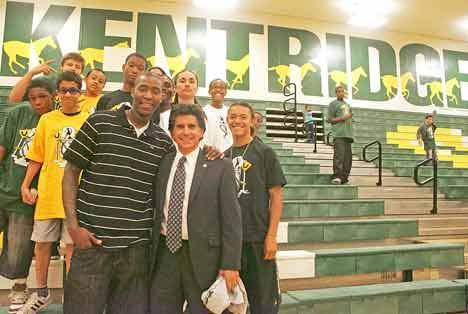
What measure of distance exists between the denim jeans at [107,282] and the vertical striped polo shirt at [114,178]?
0.06 metres

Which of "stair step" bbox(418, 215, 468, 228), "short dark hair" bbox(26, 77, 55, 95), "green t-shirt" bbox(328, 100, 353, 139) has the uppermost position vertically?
"green t-shirt" bbox(328, 100, 353, 139)

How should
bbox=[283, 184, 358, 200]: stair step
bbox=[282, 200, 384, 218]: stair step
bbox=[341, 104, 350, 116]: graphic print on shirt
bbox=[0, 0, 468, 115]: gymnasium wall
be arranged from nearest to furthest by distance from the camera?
bbox=[282, 200, 384, 218]: stair step
bbox=[283, 184, 358, 200]: stair step
bbox=[341, 104, 350, 116]: graphic print on shirt
bbox=[0, 0, 468, 115]: gymnasium wall

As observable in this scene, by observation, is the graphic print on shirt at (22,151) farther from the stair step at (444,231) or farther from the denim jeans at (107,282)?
the stair step at (444,231)

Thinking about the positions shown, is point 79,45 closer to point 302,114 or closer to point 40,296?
point 302,114

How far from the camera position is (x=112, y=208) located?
1.44 m

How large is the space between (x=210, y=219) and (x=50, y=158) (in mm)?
953

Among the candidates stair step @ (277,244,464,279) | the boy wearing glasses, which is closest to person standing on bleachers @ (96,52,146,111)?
the boy wearing glasses

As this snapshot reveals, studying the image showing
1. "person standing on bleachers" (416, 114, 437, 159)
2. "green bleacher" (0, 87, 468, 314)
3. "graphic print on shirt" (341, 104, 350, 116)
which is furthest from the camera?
"person standing on bleachers" (416, 114, 437, 159)

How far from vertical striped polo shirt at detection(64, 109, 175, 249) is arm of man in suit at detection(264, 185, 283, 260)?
0.57 metres

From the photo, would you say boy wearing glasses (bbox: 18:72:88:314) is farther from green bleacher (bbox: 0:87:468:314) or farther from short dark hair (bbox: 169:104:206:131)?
short dark hair (bbox: 169:104:206:131)

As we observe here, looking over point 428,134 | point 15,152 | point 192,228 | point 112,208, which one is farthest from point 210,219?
point 428,134

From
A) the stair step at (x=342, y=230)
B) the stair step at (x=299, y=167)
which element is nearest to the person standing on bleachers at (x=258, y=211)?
the stair step at (x=342, y=230)

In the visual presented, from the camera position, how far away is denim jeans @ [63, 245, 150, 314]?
139 centimetres

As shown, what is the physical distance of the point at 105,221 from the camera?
1432 mm
